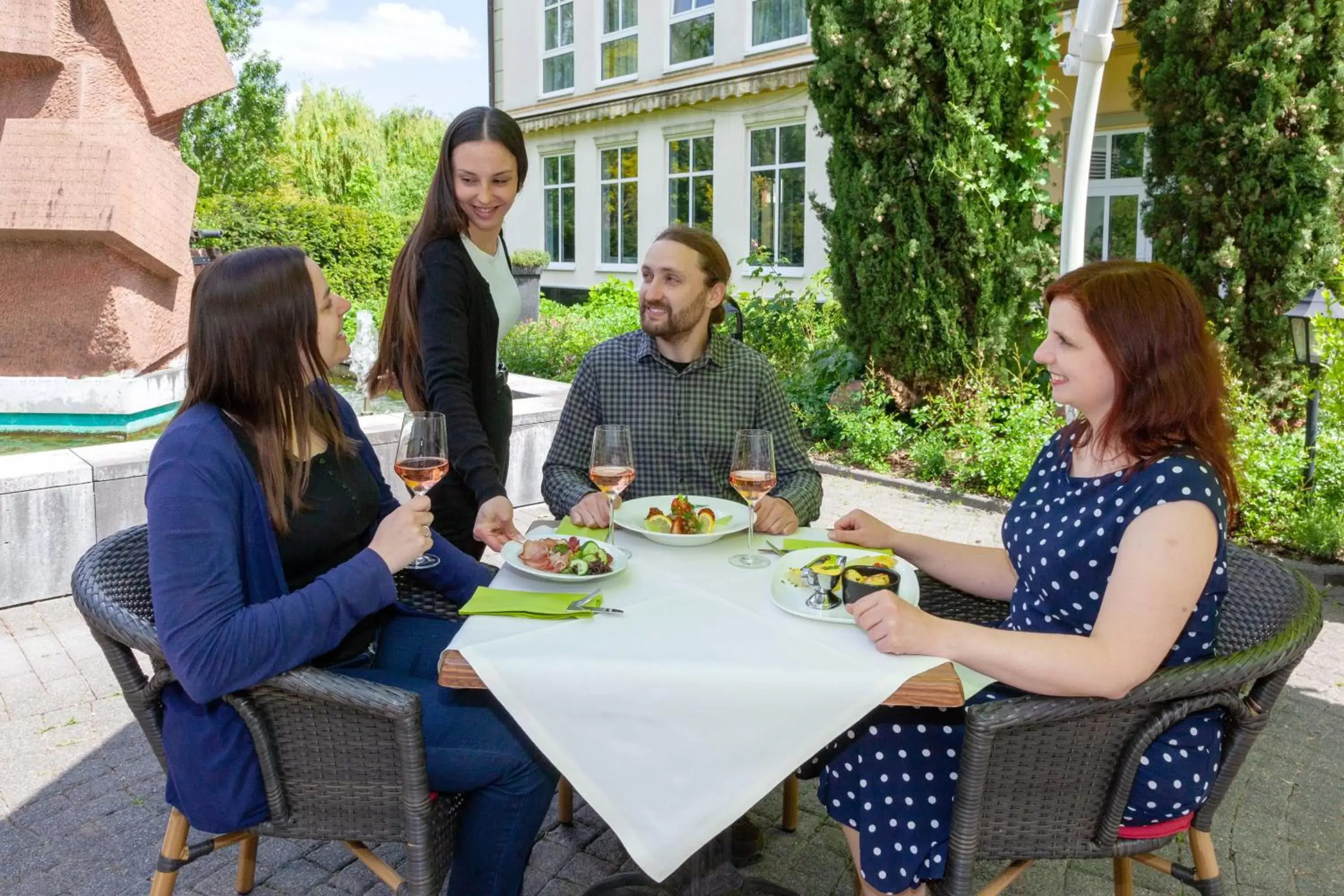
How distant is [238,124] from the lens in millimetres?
28688

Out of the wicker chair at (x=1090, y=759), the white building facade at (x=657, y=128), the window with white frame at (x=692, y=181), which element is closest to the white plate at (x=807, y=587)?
the wicker chair at (x=1090, y=759)

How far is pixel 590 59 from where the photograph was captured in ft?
65.5

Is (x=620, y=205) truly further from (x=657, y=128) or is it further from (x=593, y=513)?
(x=593, y=513)

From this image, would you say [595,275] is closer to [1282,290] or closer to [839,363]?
[839,363]

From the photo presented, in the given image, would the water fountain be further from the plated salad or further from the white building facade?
the plated salad

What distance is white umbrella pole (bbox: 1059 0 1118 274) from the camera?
6.07m

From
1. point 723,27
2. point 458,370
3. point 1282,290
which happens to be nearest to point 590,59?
point 723,27

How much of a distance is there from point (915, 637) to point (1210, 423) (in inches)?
31.5

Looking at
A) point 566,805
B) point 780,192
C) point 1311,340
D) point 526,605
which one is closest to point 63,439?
point 566,805

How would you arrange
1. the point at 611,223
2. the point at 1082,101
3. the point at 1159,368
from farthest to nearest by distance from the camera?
the point at 611,223, the point at 1082,101, the point at 1159,368

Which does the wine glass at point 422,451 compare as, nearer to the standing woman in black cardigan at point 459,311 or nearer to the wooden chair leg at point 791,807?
the standing woman in black cardigan at point 459,311

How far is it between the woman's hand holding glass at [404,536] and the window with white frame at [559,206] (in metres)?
19.6

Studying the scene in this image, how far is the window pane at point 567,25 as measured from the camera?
20562 millimetres

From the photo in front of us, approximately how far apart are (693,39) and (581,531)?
1699 cm
